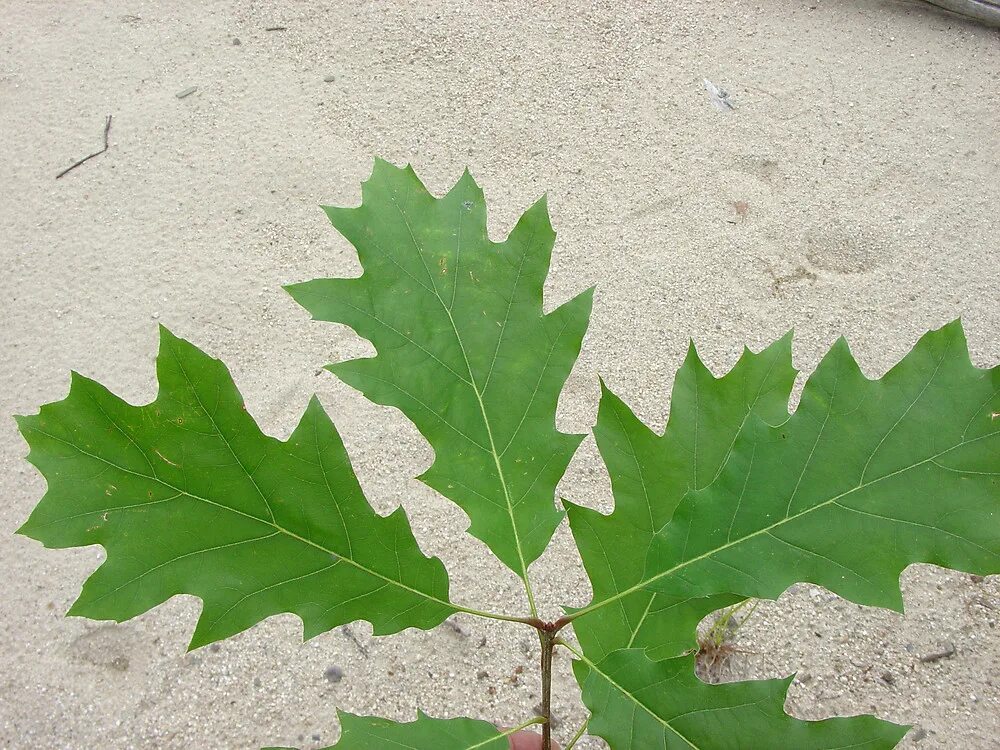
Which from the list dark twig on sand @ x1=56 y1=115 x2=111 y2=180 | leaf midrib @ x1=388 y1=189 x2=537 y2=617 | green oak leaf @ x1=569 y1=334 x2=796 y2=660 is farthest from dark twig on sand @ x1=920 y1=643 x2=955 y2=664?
dark twig on sand @ x1=56 y1=115 x2=111 y2=180

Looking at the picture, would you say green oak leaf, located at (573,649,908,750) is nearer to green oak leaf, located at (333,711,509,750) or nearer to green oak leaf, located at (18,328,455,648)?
green oak leaf, located at (333,711,509,750)

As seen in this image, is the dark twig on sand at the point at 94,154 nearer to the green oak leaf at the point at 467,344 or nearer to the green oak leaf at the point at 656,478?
the green oak leaf at the point at 467,344

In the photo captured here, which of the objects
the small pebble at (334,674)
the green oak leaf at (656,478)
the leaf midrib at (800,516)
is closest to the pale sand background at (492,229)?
the small pebble at (334,674)

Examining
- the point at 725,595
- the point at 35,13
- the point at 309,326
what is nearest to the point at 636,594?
the point at 725,595

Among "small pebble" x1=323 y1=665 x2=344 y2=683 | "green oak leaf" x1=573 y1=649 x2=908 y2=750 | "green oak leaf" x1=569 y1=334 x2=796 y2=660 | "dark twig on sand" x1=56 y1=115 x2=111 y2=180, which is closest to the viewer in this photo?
"green oak leaf" x1=573 y1=649 x2=908 y2=750

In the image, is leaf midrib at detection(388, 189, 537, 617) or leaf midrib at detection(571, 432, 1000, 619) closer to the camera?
leaf midrib at detection(571, 432, 1000, 619)
